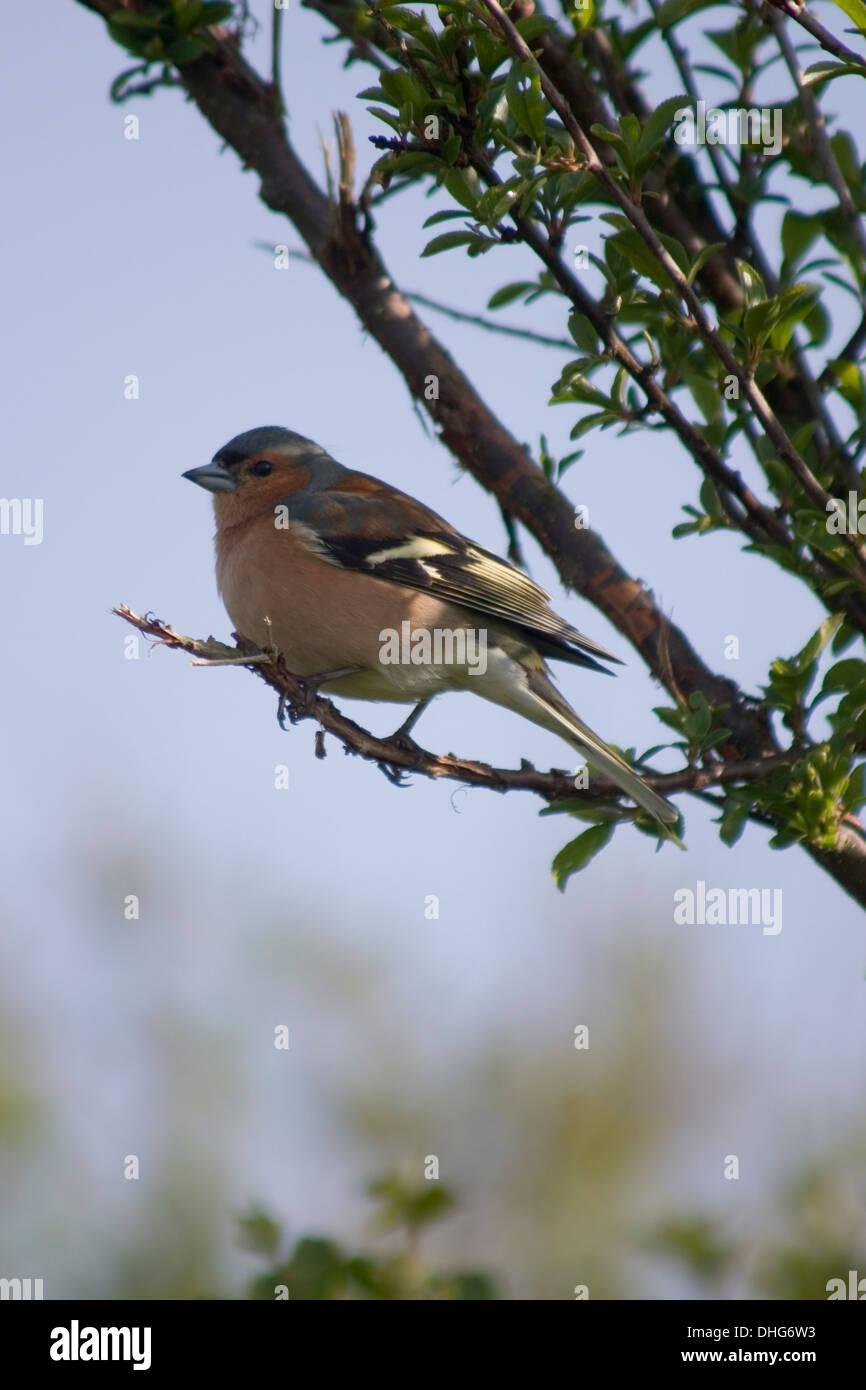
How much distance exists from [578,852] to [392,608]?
2359 mm

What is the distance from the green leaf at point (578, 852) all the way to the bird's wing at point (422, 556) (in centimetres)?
173

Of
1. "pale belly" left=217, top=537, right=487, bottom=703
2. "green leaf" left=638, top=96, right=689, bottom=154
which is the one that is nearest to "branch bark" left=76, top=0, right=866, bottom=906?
"pale belly" left=217, top=537, right=487, bottom=703

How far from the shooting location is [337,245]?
5219 millimetres

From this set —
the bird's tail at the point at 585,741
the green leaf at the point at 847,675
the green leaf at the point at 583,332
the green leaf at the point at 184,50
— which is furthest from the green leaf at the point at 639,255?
the green leaf at the point at 184,50

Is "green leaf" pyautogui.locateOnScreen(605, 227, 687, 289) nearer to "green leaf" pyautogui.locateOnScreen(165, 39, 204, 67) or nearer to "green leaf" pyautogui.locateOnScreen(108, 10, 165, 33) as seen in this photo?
"green leaf" pyautogui.locateOnScreen(165, 39, 204, 67)

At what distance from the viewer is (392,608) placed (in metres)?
6.07

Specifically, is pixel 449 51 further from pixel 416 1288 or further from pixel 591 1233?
pixel 591 1233

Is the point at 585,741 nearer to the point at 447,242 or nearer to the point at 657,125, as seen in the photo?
the point at 447,242

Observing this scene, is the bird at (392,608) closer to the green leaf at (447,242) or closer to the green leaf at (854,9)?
the green leaf at (447,242)

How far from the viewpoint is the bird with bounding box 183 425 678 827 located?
585 cm

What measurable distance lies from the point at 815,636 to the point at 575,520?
1.30m

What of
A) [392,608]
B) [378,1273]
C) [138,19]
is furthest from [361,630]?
[378,1273]

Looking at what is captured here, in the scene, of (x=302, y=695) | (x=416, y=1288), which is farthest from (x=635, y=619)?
(x=416, y=1288)

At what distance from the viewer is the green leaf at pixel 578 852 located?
3938mm
